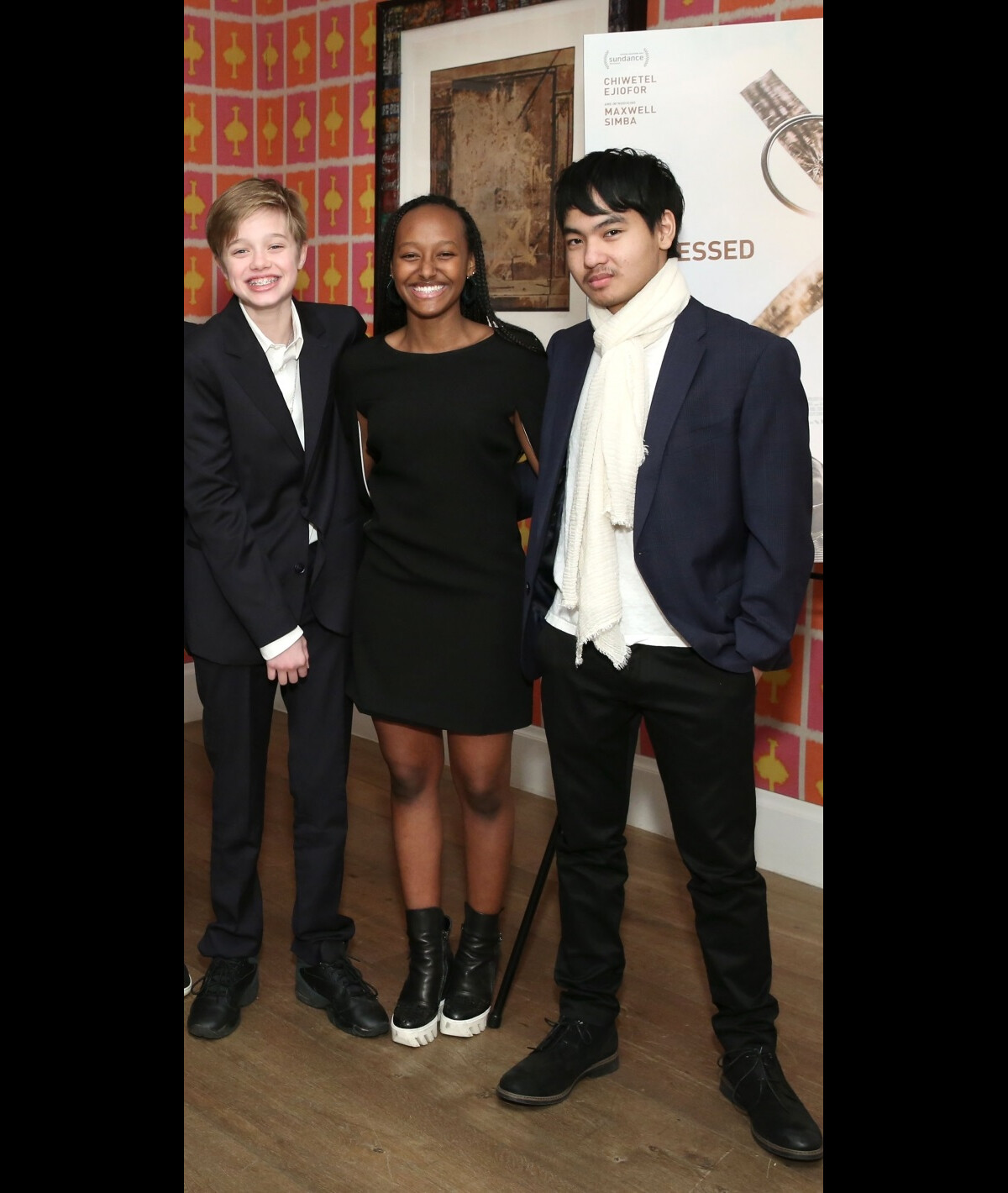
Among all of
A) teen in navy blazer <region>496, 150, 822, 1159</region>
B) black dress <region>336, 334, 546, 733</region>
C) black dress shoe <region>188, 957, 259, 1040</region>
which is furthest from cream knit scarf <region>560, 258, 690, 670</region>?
black dress shoe <region>188, 957, 259, 1040</region>

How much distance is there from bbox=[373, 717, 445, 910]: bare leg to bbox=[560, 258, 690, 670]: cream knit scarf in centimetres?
55

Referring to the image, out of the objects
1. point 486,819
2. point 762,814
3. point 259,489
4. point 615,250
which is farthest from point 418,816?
point 762,814

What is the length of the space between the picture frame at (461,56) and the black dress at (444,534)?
4.66ft

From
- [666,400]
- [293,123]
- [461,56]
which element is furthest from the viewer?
[293,123]

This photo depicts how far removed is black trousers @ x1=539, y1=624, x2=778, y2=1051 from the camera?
2072 mm

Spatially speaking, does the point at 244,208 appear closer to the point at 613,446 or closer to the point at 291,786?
the point at 613,446

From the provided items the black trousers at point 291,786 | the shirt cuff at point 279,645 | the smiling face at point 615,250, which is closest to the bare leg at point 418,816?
the black trousers at point 291,786

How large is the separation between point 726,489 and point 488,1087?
1226mm

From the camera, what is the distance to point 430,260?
2.22 m

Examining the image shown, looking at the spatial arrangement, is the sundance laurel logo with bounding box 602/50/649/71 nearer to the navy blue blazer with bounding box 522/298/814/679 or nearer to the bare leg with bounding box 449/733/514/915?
the navy blue blazer with bounding box 522/298/814/679

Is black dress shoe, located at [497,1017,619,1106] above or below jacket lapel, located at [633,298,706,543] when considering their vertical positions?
below
